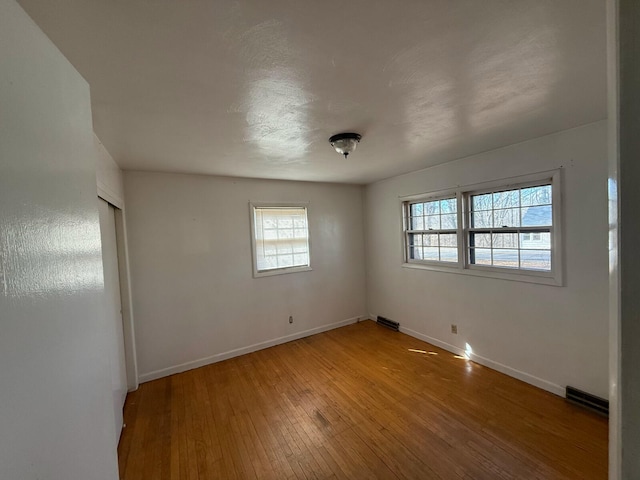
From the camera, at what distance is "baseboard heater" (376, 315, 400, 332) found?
4.12m

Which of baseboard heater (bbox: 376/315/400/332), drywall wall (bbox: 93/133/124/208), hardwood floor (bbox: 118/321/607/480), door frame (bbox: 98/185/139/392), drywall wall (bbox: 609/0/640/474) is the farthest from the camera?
baseboard heater (bbox: 376/315/400/332)

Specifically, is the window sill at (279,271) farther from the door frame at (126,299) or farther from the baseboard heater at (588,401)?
the baseboard heater at (588,401)

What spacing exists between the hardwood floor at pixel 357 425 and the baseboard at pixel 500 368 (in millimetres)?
86

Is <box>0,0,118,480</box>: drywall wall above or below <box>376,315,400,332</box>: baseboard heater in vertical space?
above

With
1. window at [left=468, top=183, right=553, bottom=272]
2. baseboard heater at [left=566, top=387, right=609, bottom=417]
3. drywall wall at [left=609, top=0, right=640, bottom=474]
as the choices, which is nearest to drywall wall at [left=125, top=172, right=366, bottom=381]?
window at [left=468, top=183, right=553, bottom=272]

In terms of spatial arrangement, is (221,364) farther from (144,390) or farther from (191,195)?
(191,195)

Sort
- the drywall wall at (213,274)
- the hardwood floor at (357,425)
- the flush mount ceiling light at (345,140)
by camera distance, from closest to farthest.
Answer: the hardwood floor at (357,425) < the flush mount ceiling light at (345,140) < the drywall wall at (213,274)

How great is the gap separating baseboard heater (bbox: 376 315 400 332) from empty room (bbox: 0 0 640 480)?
81 mm

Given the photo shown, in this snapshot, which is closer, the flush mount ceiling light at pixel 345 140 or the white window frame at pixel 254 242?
the flush mount ceiling light at pixel 345 140

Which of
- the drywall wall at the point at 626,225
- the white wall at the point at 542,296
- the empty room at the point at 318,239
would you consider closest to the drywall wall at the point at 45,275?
the empty room at the point at 318,239

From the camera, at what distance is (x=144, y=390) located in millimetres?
2834

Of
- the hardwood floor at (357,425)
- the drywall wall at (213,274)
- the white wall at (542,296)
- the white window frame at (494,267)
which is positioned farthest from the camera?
the drywall wall at (213,274)

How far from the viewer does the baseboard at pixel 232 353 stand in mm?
3049

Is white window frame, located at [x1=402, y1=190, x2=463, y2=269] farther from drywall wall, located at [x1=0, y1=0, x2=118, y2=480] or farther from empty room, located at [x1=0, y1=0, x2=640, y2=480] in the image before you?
drywall wall, located at [x1=0, y1=0, x2=118, y2=480]
